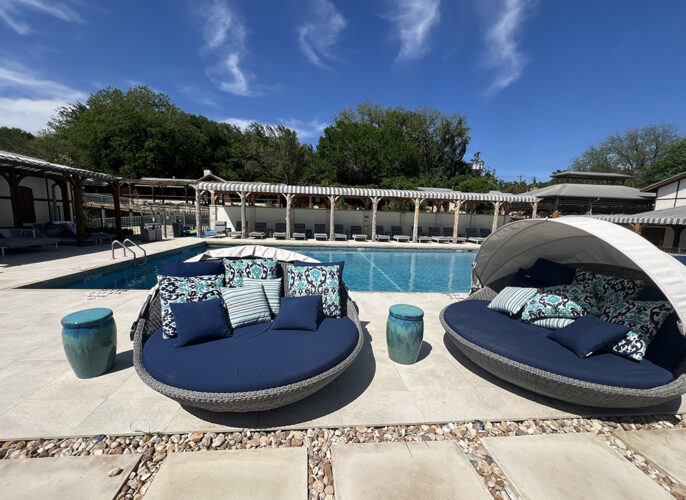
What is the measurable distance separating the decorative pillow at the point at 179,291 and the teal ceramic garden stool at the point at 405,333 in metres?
1.90

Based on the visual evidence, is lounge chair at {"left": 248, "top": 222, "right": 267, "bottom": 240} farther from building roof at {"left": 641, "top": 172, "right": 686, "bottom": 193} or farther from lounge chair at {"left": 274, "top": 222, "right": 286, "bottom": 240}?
building roof at {"left": 641, "top": 172, "right": 686, "bottom": 193}

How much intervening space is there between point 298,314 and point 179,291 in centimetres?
120

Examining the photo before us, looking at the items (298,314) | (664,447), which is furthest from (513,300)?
(298,314)

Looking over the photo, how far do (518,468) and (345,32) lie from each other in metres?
19.4

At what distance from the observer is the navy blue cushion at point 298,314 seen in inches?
113

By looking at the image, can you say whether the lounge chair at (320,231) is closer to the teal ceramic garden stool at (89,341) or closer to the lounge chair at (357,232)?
the lounge chair at (357,232)

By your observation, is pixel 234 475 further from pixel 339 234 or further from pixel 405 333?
pixel 339 234

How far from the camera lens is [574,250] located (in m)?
3.98

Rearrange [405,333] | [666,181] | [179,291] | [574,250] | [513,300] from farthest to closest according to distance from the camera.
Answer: [666,181]
[574,250]
[513,300]
[405,333]
[179,291]

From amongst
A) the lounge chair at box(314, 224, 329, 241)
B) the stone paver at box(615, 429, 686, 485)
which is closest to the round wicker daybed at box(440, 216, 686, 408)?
the stone paver at box(615, 429, 686, 485)

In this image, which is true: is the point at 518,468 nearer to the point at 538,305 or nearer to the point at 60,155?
the point at 538,305

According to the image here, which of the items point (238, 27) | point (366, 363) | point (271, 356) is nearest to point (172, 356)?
point (271, 356)

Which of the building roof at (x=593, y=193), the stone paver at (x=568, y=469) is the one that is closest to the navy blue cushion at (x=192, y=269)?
the stone paver at (x=568, y=469)

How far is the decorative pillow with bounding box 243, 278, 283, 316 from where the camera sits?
10.4ft
